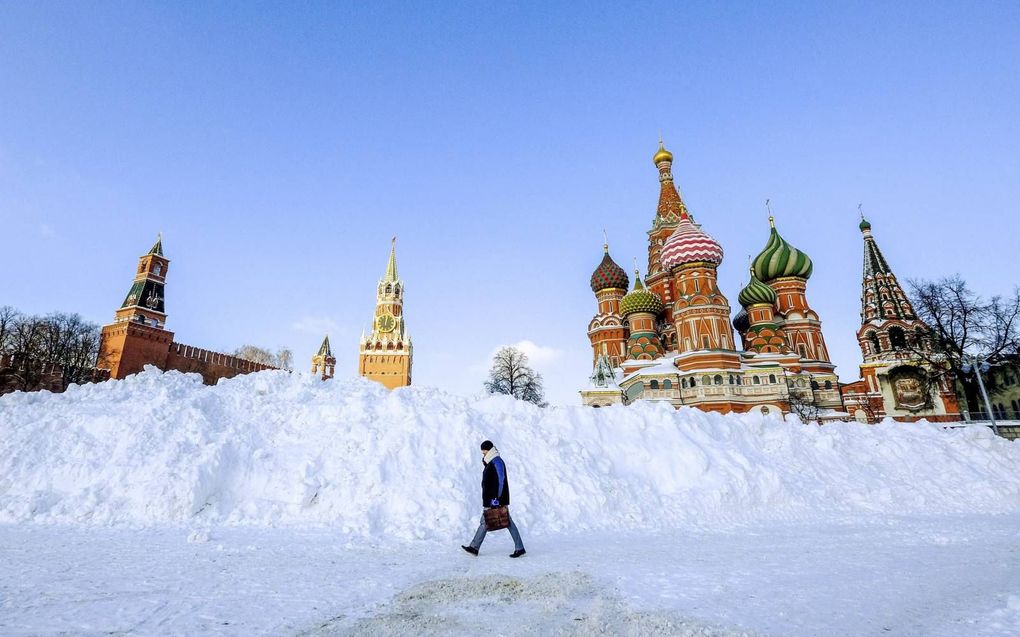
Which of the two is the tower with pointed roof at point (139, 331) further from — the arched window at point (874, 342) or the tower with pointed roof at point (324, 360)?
the arched window at point (874, 342)

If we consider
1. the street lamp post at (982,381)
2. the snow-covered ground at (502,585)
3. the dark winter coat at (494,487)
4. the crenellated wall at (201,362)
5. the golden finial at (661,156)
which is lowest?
the snow-covered ground at (502,585)

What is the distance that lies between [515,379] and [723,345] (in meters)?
21.0

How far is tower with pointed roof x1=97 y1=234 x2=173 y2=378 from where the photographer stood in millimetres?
34406

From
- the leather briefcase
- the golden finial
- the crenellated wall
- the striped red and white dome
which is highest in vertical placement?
the golden finial

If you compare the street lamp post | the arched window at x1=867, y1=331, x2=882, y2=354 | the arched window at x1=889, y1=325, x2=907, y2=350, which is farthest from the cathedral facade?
the street lamp post

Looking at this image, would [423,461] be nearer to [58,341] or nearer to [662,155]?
[58,341]

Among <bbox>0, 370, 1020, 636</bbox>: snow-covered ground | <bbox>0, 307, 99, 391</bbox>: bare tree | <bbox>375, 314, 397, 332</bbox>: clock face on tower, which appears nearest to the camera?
<bbox>0, 370, 1020, 636</bbox>: snow-covered ground

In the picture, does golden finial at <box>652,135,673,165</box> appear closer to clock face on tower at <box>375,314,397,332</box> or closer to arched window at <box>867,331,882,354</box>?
arched window at <box>867,331,882,354</box>

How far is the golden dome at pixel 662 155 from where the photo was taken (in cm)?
5319

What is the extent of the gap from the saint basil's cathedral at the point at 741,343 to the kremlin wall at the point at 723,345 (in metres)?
0.09

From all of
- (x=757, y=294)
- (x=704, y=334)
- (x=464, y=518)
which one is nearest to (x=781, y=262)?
(x=757, y=294)

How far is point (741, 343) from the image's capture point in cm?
4484

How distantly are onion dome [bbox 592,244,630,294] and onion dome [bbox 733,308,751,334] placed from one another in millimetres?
10508

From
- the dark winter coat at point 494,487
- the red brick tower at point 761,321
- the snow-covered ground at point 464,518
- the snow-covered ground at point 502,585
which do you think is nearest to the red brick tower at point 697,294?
the red brick tower at point 761,321
